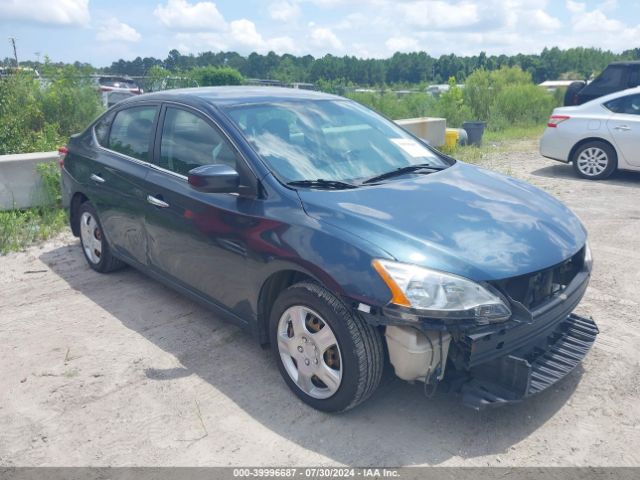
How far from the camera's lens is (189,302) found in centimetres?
469

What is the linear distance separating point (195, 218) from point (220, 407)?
124 cm

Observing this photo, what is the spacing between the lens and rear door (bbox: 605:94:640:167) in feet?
29.4

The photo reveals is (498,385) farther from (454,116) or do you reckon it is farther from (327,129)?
(454,116)

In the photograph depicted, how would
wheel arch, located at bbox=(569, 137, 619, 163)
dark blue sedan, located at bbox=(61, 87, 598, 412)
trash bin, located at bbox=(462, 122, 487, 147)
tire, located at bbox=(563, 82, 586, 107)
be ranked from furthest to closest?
tire, located at bbox=(563, 82, 586, 107) → trash bin, located at bbox=(462, 122, 487, 147) → wheel arch, located at bbox=(569, 137, 619, 163) → dark blue sedan, located at bbox=(61, 87, 598, 412)

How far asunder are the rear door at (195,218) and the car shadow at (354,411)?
380mm

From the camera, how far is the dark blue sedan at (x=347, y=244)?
9.08 feet

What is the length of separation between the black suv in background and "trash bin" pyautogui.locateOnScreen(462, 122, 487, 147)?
2193 millimetres

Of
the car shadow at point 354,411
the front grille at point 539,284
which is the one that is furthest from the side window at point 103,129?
Result: the front grille at point 539,284

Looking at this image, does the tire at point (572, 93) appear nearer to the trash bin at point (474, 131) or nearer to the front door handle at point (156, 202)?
the trash bin at point (474, 131)

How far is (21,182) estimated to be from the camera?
673 cm

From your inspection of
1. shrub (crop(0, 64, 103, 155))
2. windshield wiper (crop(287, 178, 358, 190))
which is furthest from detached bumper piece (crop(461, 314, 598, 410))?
shrub (crop(0, 64, 103, 155))

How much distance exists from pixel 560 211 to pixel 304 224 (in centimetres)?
178

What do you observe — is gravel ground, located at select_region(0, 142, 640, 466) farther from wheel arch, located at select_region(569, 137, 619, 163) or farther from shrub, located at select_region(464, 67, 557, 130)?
shrub, located at select_region(464, 67, 557, 130)

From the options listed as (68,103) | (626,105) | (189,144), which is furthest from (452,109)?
(189,144)
